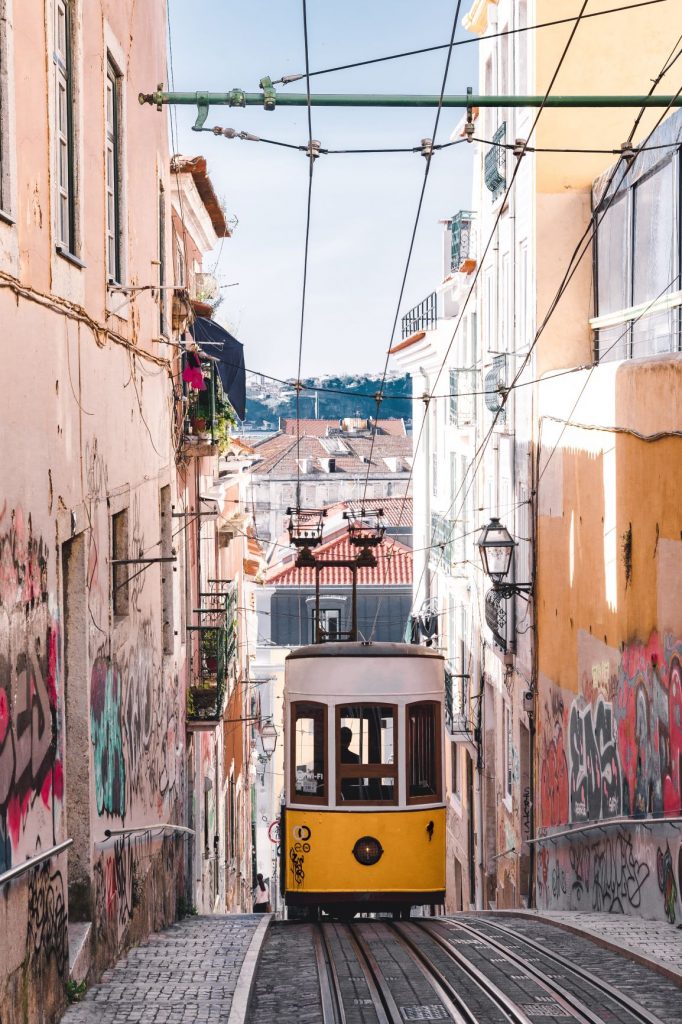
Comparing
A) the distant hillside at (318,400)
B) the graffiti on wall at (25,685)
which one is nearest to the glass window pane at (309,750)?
the graffiti on wall at (25,685)

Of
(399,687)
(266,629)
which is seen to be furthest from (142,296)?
(266,629)

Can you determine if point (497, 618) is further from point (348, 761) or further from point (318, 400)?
point (318, 400)

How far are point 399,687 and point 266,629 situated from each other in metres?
33.6

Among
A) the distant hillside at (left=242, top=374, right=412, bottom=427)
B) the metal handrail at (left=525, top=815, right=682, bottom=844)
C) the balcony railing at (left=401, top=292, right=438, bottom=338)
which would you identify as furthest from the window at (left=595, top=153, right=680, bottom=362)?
the distant hillside at (left=242, top=374, right=412, bottom=427)

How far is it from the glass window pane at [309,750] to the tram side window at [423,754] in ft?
2.68

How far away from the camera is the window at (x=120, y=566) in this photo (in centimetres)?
1059

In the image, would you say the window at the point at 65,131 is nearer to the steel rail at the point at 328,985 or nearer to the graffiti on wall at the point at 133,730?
the graffiti on wall at the point at 133,730

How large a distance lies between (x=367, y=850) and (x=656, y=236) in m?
6.47

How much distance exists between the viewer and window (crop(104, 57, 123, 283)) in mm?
10297

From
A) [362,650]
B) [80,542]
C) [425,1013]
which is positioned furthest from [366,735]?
[425,1013]

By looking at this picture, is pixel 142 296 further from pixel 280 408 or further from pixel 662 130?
pixel 280 408

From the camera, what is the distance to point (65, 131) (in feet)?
27.9

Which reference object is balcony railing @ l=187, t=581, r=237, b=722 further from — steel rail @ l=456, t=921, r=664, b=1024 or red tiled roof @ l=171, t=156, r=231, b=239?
steel rail @ l=456, t=921, r=664, b=1024

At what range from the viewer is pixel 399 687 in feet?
→ 42.0
